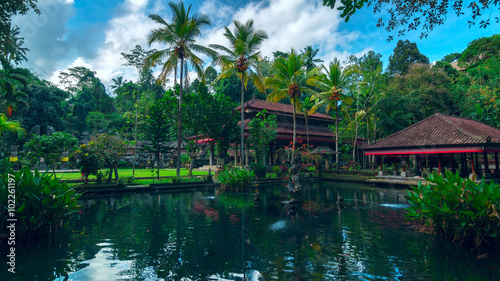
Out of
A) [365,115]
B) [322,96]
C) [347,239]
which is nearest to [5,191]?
[347,239]

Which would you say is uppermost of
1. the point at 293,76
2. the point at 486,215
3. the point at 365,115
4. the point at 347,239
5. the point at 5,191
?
the point at 293,76

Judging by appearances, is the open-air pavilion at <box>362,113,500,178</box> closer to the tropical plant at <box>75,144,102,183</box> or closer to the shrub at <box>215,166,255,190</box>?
the shrub at <box>215,166,255,190</box>

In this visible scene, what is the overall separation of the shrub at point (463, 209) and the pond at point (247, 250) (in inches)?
14.8

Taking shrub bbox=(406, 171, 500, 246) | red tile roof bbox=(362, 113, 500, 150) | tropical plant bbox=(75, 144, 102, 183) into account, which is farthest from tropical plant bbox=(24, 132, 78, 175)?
red tile roof bbox=(362, 113, 500, 150)

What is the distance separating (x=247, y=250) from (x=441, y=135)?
1844 cm

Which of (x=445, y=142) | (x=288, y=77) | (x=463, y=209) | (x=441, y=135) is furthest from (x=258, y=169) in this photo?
(x=463, y=209)

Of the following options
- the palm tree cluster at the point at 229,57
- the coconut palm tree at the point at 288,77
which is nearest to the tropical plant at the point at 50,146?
the palm tree cluster at the point at 229,57

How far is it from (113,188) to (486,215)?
653 inches

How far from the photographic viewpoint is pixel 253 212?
33.8 ft

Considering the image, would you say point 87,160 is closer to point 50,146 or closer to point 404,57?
point 50,146

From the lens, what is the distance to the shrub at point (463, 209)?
5512mm

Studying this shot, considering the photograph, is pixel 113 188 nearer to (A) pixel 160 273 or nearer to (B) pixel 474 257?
(A) pixel 160 273

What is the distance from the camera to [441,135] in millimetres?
17875

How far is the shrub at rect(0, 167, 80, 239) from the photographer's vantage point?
6152mm
